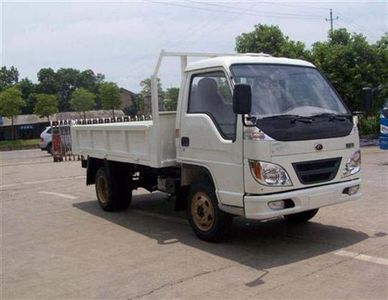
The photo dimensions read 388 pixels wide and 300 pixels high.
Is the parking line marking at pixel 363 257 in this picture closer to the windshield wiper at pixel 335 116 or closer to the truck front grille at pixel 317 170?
the truck front grille at pixel 317 170

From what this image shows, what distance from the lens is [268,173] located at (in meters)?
6.09

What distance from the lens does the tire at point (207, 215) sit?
6.75 meters

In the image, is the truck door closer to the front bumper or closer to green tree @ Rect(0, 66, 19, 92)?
the front bumper

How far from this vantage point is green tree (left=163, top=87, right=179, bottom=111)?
7668 mm

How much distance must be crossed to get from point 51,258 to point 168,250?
1.51m

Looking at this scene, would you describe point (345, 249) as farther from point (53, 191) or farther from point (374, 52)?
point (374, 52)

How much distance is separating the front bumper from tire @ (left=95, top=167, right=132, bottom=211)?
4012mm

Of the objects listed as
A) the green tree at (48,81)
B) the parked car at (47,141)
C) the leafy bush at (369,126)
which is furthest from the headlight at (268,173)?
the green tree at (48,81)

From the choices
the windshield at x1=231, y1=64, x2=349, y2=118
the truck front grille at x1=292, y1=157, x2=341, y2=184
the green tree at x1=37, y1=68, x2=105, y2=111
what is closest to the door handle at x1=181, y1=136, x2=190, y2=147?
the windshield at x1=231, y1=64, x2=349, y2=118

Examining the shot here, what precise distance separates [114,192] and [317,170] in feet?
14.5

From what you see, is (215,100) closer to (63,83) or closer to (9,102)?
(9,102)

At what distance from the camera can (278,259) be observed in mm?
6133

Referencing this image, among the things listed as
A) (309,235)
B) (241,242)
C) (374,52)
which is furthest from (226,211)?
(374,52)

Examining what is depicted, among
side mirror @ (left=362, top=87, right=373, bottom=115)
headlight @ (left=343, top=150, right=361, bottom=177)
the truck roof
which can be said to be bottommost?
headlight @ (left=343, top=150, right=361, bottom=177)
